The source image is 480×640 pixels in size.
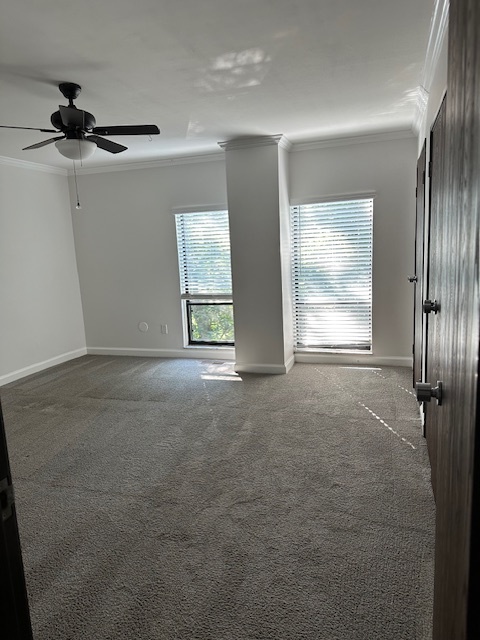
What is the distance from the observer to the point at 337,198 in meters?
4.83

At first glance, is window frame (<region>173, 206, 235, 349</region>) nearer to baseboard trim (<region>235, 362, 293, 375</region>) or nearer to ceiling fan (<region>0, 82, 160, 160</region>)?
baseboard trim (<region>235, 362, 293, 375</region>)

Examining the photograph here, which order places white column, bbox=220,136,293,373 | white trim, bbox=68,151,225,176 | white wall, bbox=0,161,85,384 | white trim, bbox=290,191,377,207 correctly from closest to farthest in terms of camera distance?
1. white column, bbox=220,136,293,373
2. white trim, bbox=290,191,377,207
3. white wall, bbox=0,161,85,384
4. white trim, bbox=68,151,225,176

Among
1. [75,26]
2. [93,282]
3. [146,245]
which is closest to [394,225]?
[146,245]

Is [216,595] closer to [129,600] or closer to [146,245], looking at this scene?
[129,600]

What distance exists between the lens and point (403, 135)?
454 centimetres

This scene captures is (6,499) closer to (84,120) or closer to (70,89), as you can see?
(84,120)

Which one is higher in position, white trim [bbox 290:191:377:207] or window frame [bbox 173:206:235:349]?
white trim [bbox 290:191:377:207]

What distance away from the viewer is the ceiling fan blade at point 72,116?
107 inches

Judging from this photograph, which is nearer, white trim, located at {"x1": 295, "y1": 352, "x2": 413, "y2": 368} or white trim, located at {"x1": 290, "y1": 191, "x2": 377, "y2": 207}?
white trim, located at {"x1": 290, "y1": 191, "x2": 377, "y2": 207}

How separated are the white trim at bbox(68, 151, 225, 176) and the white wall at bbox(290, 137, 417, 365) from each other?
986 mm

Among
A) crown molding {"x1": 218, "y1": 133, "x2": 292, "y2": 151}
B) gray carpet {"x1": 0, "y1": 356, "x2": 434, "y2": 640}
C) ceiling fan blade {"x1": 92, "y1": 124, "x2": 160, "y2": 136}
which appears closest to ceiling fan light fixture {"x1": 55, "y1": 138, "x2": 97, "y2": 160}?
ceiling fan blade {"x1": 92, "y1": 124, "x2": 160, "y2": 136}

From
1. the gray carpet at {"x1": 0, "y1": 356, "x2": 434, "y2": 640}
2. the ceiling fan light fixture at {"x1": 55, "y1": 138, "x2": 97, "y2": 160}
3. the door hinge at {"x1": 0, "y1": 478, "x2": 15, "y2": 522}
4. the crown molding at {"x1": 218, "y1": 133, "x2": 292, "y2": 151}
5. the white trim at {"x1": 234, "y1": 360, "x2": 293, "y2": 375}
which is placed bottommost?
the gray carpet at {"x1": 0, "y1": 356, "x2": 434, "y2": 640}

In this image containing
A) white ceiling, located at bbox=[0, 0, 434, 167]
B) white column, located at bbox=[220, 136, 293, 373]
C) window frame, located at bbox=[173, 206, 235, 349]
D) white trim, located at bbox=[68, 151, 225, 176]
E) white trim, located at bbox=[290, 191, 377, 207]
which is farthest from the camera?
window frame, located at bbox=[173, 206, 235, 349]

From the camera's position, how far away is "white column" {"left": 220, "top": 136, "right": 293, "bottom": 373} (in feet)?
15.1
